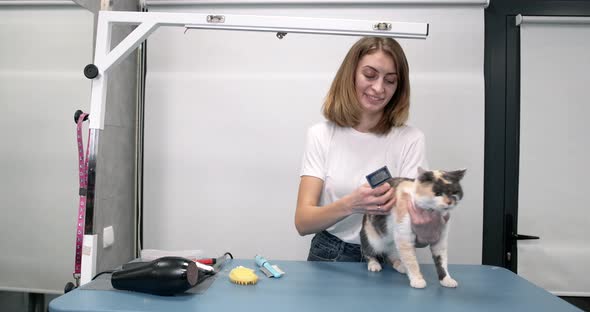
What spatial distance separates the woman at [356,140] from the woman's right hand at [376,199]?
7.6 inches

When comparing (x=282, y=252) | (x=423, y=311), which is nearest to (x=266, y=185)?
(x=282, y=252)

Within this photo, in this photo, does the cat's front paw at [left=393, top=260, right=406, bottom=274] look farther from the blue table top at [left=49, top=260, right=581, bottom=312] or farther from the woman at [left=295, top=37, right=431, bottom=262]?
the woman at [left=295, top=37, right=431, bottom=262]

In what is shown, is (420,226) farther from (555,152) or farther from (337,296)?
(555,152)

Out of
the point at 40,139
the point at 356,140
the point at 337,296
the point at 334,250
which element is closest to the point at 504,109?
the point at 356,140

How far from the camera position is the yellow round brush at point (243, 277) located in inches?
30.7

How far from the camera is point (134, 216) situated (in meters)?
1.67

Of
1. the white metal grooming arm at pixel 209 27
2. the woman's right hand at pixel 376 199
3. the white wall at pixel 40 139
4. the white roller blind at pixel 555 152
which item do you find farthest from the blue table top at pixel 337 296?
the white roller blind at pixel 555 152

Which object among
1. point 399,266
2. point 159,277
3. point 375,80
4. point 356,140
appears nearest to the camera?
point 159,277

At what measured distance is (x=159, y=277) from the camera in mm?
694

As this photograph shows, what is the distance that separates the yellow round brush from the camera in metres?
0.78

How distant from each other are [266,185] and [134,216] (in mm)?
612

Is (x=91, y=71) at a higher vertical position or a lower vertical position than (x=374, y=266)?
higher

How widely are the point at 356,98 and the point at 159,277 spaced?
27.1 inches

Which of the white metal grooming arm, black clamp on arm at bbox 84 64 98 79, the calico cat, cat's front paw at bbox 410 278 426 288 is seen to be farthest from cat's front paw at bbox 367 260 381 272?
black clamp on arm at bbox 84 64 98 79
